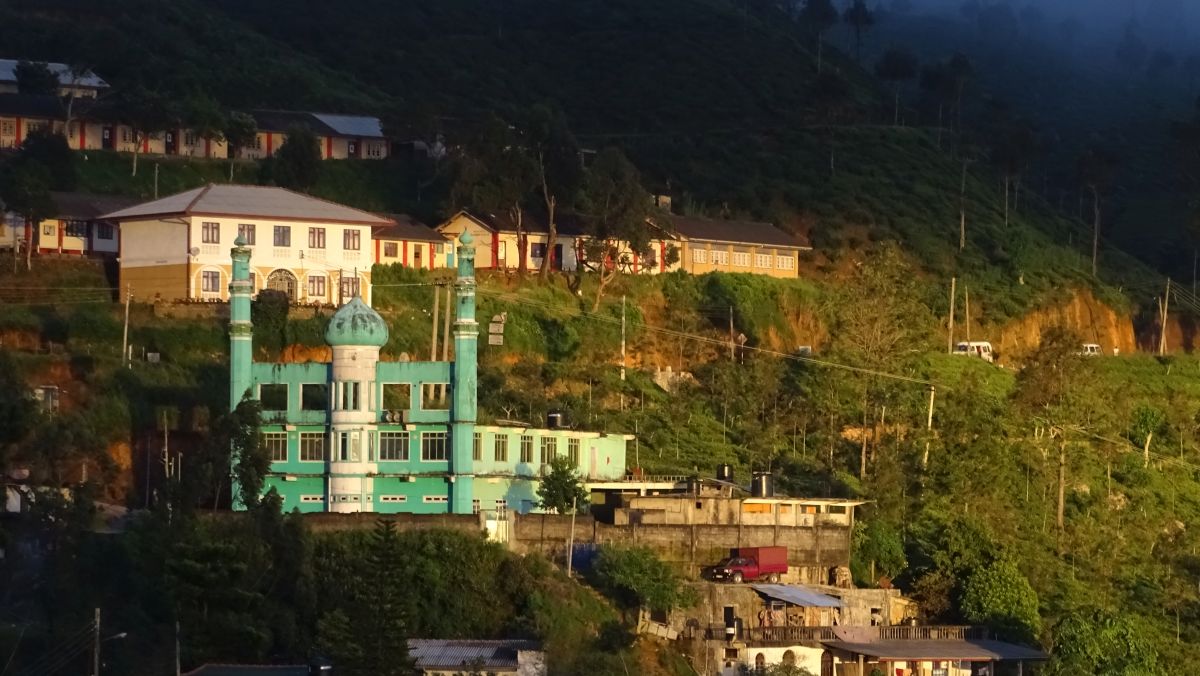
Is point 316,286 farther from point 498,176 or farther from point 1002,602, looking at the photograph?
point 1002,602

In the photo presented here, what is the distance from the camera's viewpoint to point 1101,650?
2391 inches

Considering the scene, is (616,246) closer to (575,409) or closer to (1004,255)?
(575,409)

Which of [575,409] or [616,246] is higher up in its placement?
[616,246]

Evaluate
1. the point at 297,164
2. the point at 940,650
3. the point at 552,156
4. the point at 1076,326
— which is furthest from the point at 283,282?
the point at 1076,326

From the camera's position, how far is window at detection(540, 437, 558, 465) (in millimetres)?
66188

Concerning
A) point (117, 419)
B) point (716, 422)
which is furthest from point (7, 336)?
point (716, 422)

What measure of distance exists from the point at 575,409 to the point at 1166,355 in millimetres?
34562

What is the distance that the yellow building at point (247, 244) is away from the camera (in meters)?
73.1

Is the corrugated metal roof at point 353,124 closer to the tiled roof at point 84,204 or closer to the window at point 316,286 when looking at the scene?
the tiled roof at point 84,204

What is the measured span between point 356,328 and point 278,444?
12.1 ft

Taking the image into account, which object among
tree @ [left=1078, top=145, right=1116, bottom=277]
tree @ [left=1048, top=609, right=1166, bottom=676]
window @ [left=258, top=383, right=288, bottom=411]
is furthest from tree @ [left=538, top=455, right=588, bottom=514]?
tree @ [left=1078, top=145, right=1116, bottom=277]

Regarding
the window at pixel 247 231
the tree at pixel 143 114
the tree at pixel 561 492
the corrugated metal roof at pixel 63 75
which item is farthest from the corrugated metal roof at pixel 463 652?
the corrugated metal roof at pixel 63 75

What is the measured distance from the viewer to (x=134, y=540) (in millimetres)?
56219

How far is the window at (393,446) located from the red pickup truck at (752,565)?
332 inches
